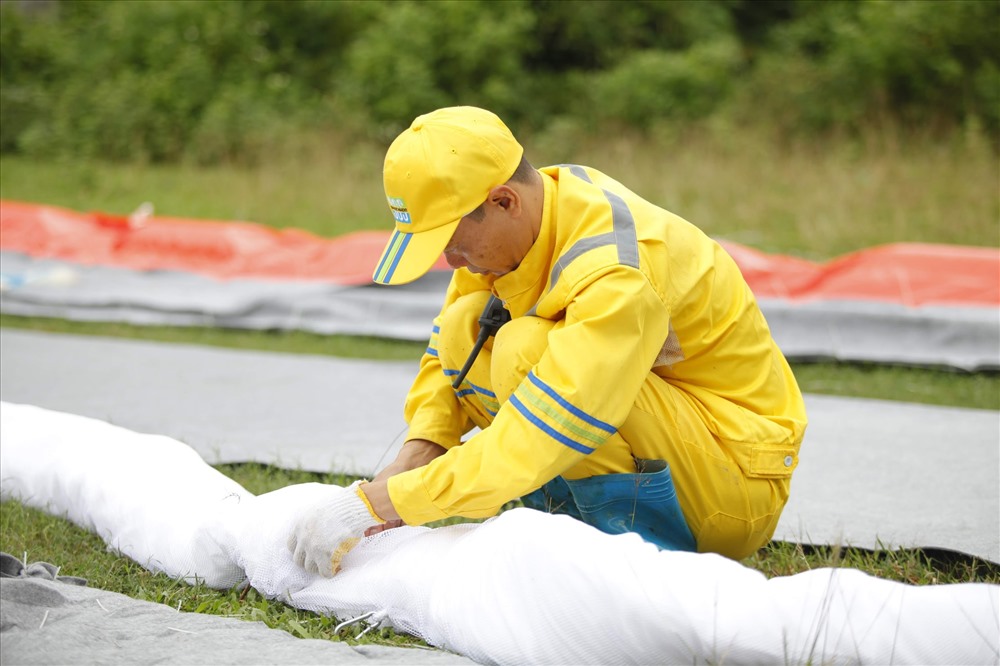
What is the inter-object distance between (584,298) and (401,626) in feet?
2.15

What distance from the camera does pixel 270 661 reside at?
176cm

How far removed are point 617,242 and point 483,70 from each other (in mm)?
9664

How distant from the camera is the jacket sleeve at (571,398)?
188 centimetres

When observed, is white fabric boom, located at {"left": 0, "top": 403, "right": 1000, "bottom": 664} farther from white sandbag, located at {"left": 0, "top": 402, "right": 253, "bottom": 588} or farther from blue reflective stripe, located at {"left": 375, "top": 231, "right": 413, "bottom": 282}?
blue reflective stripe, located at {"left": 375, "top": 231, "right": 413, "bottom": 282}

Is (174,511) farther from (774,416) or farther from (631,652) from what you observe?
(774,416)

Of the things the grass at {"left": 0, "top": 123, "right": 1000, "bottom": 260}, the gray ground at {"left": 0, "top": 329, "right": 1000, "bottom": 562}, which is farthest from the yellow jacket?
the grass at {"left": 0, "top": 123, "right": 1000, "bottom": 260}

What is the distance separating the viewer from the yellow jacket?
1894mm

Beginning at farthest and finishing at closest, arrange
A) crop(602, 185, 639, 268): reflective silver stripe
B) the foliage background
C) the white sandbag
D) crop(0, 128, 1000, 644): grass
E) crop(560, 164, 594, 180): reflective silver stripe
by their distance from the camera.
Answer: the foliage background
crop(0, 128, 1000, 644): grass
the white sandbag
crop(560, 164, 594, 180): reflective silver stripe
crop(602, 185, 639, 268): reflective silver stripe

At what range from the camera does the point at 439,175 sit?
1.97 metres

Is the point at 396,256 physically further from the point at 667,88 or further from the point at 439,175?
the point at 667,88

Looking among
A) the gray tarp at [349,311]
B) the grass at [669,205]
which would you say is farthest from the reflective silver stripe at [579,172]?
the gray tarp at [349,311]

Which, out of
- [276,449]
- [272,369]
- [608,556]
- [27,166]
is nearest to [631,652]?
[608,556]

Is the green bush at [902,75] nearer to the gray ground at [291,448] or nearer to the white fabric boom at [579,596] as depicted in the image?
the gray ground at [291,448]

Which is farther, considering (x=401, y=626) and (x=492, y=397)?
(x=492, y=397)
